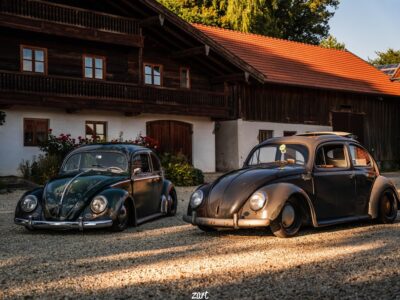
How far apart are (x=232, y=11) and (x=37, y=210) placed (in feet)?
109

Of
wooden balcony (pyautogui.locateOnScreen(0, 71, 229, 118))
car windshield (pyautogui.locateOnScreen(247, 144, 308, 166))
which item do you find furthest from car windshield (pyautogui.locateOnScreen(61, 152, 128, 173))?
wooden balcony (pyautogui.locateOnScreen(0, 71, 229, 118))

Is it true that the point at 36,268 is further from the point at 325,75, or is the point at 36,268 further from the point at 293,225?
the point at 325,75

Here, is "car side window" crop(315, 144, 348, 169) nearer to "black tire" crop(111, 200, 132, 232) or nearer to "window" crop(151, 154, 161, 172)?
"black tire" crop(111, 200, 132, 232)

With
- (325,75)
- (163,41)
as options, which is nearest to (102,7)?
(163,41)

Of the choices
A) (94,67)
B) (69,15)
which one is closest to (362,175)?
(69,15)

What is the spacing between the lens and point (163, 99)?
24609 mm

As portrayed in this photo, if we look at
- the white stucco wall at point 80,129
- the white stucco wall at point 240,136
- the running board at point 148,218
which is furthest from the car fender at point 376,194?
the white stucco wall at point 240,136

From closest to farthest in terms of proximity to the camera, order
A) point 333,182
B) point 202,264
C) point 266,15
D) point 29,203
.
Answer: point 202,264 → point 333,182 → point 29,203 → point 266,15

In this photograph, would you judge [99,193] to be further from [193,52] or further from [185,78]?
[185,78]

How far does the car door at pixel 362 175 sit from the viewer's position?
9727 millimetres

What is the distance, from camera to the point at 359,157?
10133 millimetres

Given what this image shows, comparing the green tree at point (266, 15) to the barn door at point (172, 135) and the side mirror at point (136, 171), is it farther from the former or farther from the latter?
the side mirror at point (136, 171)

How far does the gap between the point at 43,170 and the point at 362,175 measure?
1174 centimetres

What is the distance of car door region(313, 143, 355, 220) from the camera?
9.08 metres
